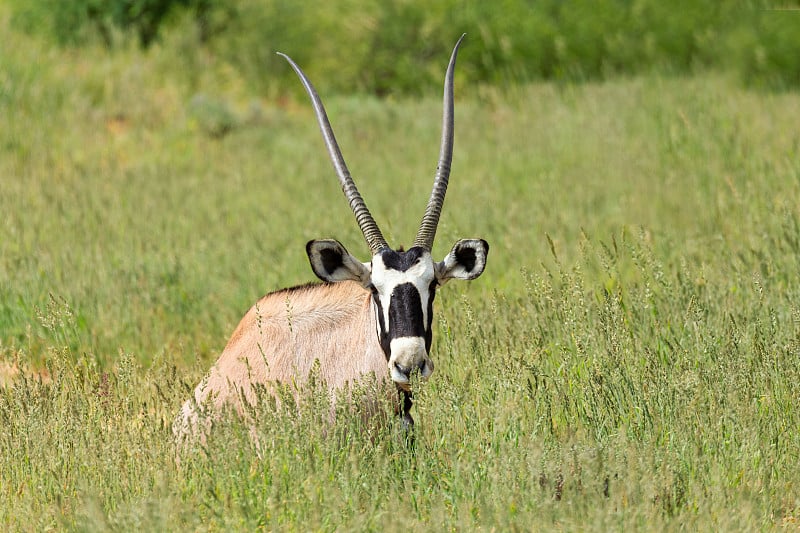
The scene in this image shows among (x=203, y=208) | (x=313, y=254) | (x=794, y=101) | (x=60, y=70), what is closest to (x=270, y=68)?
(x=60, y=70)

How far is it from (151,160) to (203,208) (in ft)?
9.05

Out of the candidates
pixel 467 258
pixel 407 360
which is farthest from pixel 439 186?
pixel 407 360

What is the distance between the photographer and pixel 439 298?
6.93 m

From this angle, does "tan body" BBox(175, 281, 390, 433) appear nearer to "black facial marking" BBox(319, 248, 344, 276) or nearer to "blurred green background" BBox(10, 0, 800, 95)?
"black facial marking" BBox(319, 248, 344, 276)

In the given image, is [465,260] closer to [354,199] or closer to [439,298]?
[354,199]

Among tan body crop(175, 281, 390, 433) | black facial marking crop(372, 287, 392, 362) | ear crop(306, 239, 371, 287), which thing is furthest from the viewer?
tan body crop(175, 281, 390, 433)

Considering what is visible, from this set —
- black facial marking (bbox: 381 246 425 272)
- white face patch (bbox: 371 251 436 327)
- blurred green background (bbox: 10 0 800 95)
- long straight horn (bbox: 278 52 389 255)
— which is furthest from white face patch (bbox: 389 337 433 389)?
blurred green background (bbox: 10 0 800 95)

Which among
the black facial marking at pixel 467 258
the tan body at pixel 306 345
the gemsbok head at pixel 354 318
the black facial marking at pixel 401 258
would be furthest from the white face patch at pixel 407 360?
the black facial marking at pixel 467 258

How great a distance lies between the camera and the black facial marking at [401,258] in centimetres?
495

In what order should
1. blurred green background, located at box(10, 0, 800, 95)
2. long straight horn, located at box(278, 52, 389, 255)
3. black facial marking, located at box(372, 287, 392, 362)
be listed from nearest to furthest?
black facial marking, located at box(372, 287, 392, 362), long straight horn, located at box(278, 52, 389, 255), blurred green background, located at box(10, 0, 800, 95)

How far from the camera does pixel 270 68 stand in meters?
17.9

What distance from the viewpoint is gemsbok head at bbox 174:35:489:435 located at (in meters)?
4.83

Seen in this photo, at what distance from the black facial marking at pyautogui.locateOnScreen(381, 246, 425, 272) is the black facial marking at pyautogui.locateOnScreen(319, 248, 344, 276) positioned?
30 centimetres

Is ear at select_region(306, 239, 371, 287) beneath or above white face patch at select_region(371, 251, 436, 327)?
above
